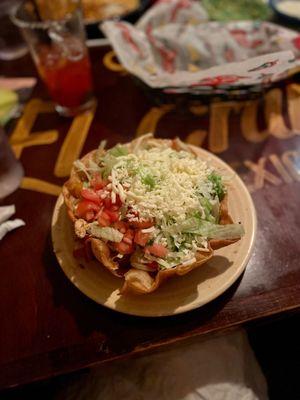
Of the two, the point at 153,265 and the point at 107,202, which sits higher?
the point at 107,202

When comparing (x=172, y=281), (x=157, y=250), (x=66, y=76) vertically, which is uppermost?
(x=66, y=76)

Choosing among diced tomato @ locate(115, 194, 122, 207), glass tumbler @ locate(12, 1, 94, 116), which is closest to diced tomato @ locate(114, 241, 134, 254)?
diced tomato @ locate(115, 194, 122, 207)

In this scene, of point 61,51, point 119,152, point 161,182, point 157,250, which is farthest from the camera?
point 61,51

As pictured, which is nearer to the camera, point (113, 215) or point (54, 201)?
point (113, 215)

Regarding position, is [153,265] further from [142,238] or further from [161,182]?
[161,182]

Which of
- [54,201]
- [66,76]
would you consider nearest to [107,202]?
[54,201]

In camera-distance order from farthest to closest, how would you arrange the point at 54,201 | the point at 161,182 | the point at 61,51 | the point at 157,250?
the point at 61,51 → the point at 54,201 → the point at 161,182 → the point at 157,250

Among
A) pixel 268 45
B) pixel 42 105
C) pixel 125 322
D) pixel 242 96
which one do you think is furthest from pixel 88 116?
pixel 125 322

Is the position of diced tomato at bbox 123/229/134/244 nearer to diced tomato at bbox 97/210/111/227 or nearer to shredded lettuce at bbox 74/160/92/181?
diced tomato at bbox 97/210/111/227
